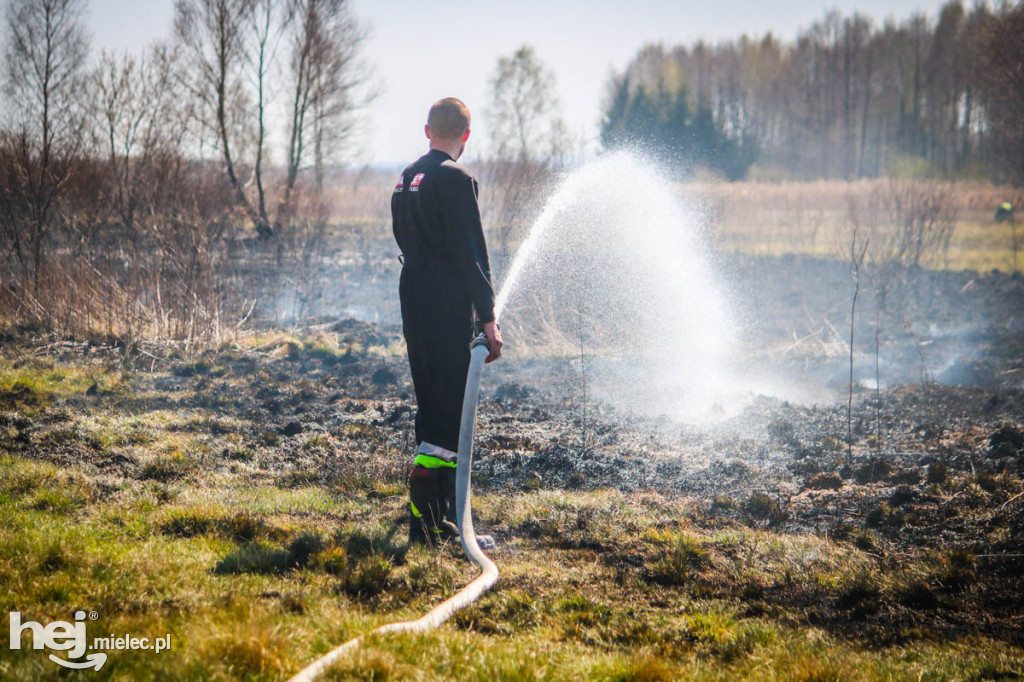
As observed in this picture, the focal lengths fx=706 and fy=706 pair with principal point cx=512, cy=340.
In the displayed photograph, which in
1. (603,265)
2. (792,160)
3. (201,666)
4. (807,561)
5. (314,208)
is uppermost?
(792,160)

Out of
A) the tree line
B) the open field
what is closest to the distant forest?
the tree line

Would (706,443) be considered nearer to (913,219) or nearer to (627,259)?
(627,259)

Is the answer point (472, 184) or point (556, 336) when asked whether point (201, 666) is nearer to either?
point (472, 184)

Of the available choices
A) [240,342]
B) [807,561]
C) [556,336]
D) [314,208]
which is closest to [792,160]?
[314,208]

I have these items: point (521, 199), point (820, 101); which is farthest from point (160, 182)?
point (820, 101)

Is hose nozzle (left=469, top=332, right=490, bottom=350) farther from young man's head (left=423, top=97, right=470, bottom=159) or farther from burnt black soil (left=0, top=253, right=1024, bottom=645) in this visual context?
burnt black soil (left=0, top=253, right=1024, bottom=645)

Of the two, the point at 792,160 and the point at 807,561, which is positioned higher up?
the point at 792,160

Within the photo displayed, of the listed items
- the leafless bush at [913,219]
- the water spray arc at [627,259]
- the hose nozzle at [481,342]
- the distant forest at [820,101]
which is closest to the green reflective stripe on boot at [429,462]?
the hose nozzle at [481,342]

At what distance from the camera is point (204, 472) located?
5.68 metres

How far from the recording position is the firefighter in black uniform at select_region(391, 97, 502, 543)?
4180 millimetres

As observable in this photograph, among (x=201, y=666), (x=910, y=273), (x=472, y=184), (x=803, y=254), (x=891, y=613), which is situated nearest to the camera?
(x=201, y=666)

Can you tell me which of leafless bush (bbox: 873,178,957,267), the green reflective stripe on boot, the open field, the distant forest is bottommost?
the open field

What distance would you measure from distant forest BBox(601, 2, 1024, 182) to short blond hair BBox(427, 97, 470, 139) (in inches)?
1336

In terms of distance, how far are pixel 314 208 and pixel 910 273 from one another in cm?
1617
